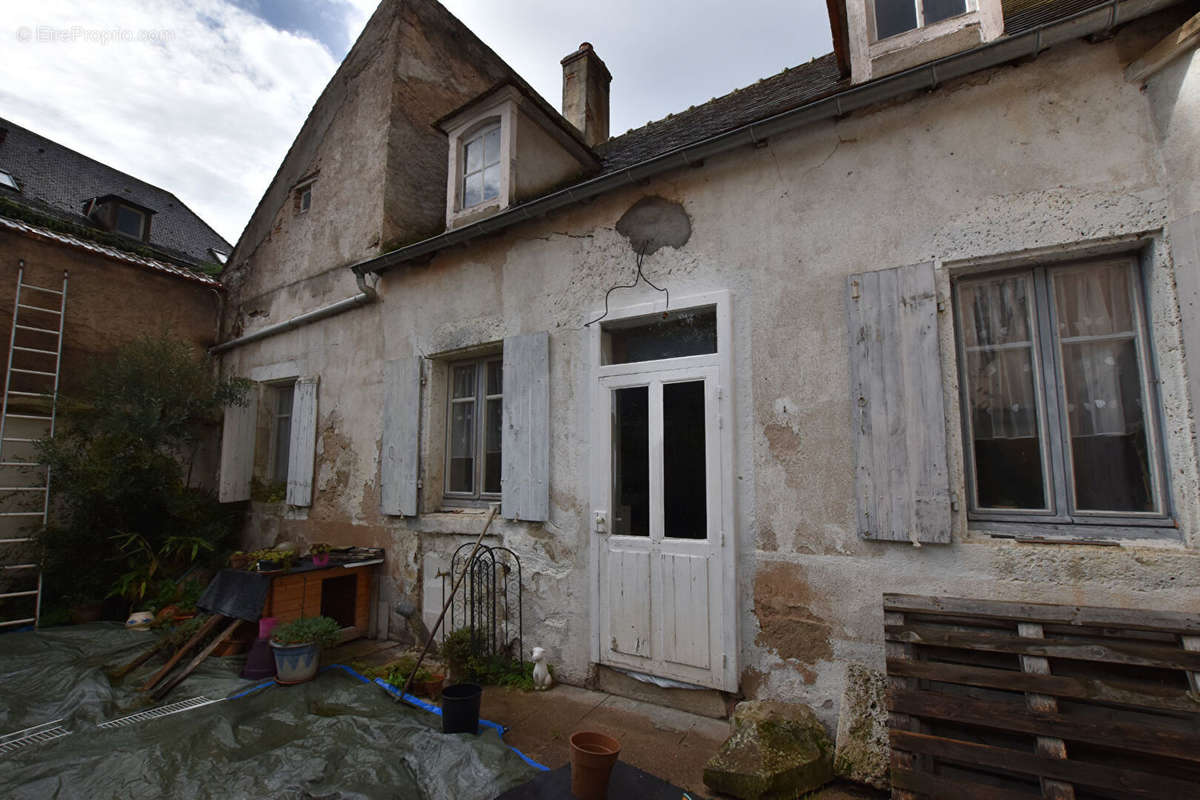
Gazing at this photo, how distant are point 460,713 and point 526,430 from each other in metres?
2.09

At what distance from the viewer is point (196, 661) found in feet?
14.1

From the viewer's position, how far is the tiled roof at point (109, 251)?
6.43 metres

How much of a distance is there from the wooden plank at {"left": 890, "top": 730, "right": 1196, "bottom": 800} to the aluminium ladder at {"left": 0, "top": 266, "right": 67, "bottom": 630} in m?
7.94

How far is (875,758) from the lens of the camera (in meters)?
2.73

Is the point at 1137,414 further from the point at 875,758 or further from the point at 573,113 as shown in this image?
the point at 573,113

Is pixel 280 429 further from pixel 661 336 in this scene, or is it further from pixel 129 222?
pixel 661 336

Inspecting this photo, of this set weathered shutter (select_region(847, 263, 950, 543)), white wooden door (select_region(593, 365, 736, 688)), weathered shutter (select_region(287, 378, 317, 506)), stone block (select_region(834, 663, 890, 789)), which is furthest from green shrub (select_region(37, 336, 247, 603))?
weathered shutter (select_region(847, 263, 950, 543))

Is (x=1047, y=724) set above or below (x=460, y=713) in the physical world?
above

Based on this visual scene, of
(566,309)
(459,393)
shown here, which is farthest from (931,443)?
(459,393)

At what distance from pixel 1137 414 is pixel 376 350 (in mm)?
6013

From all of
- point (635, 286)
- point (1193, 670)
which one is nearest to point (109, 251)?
point (635, 286)

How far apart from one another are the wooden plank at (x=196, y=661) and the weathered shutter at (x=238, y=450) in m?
2.53

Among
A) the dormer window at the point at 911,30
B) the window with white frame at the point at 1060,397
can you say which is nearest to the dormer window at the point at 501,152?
the dormer window at the point at 911,30

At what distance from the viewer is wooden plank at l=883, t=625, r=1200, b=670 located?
2.29 metres
